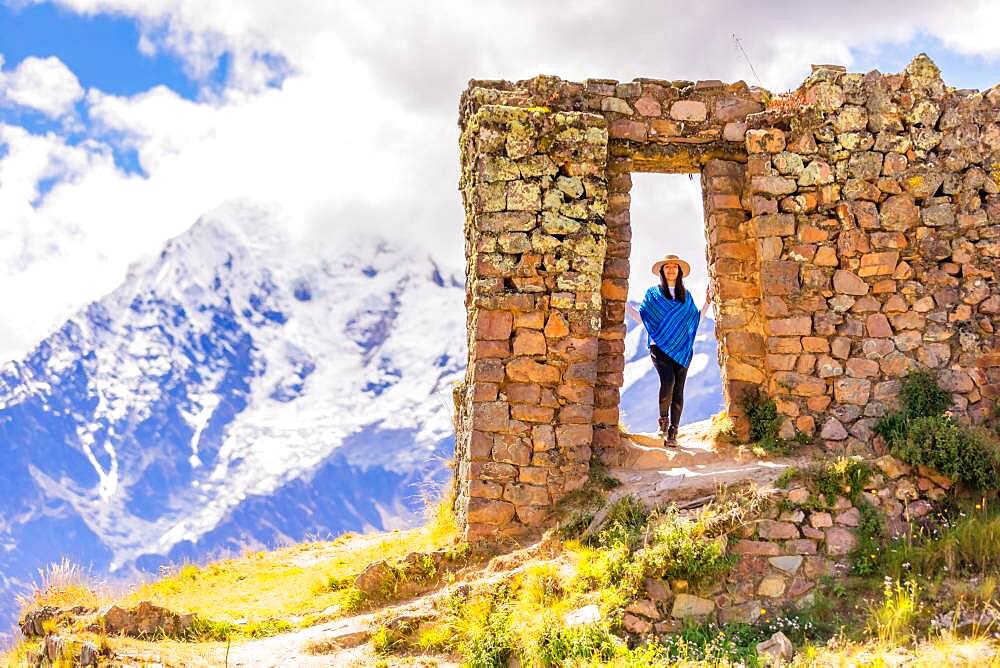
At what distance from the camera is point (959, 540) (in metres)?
7.04

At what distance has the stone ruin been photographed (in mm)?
8680

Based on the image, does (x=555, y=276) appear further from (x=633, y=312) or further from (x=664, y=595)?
(x=664, y=595)

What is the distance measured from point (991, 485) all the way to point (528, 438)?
4.28 m

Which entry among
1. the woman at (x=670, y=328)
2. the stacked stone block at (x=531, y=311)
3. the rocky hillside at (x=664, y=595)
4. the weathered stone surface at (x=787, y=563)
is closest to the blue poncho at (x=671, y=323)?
the woman at (x=670, y=328)

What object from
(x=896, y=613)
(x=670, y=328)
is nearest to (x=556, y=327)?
(x=670, y=328)

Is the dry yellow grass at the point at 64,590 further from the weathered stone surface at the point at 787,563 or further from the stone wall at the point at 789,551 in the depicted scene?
the weathered stone surface at the point at 787,563

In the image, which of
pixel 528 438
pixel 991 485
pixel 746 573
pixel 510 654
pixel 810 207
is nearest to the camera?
pixel 510 654

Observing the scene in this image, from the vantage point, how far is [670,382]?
31.4 feet

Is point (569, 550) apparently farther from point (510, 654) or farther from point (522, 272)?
point (522, 272)

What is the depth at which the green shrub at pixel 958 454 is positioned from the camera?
770cm

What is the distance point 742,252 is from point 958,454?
3118mm

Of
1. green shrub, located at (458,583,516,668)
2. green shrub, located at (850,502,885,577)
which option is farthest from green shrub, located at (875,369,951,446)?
green shrub, located at (458,583,516,668)

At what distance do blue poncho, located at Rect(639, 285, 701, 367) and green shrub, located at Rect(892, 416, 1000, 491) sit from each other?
2455mm

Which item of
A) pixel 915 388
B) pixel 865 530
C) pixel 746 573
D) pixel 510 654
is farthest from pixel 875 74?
pixel 510 654
